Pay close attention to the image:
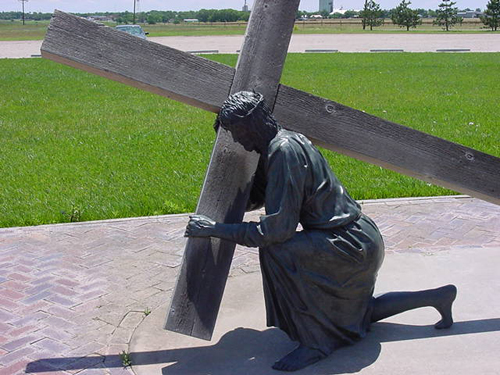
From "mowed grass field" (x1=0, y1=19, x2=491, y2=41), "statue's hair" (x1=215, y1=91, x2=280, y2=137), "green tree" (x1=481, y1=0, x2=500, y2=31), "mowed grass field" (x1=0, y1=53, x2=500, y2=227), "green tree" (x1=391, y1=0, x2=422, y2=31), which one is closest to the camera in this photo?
"statue's hair" (x1=215, y1=91, x2=280, y2=137)

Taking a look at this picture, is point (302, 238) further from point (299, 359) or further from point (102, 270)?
point (102, 270)

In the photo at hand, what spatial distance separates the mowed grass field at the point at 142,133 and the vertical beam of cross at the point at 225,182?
3336 mm

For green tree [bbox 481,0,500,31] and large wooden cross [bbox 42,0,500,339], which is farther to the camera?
green tree [bbox 481,0,500,31]

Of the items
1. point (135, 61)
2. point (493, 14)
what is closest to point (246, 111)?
point (135, 61)

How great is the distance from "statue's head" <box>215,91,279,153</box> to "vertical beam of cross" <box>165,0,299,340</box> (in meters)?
0.19

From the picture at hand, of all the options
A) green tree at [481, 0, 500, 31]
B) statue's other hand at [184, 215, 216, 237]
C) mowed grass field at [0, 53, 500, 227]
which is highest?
green tree at [481, 0, 500, 31]

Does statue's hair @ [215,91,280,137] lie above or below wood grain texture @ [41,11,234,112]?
below

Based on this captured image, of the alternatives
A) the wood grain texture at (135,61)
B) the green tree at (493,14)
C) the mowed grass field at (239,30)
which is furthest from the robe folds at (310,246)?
the green tree at (493,14)

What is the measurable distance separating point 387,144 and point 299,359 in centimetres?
138

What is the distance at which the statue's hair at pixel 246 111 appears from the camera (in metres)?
3.69

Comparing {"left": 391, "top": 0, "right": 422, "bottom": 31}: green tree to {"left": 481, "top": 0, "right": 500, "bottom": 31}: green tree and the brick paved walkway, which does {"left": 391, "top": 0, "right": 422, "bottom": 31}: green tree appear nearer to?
{"left": 481, "top": 0, "right": 500, "bottom": 31}: green tree

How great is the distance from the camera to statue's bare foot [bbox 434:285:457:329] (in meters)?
4.38

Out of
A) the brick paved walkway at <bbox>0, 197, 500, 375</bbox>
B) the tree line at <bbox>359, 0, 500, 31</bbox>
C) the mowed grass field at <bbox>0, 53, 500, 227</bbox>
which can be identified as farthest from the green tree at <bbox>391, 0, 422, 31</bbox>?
the brick paved walkway at <bbox>0, 197, 500, 375</bbox>

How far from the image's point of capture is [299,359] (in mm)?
4016
